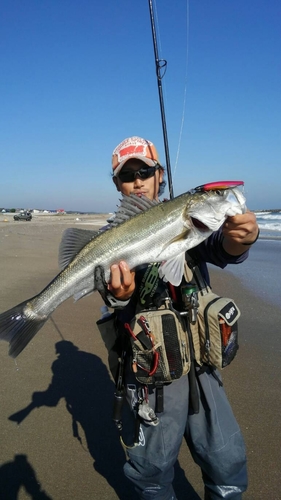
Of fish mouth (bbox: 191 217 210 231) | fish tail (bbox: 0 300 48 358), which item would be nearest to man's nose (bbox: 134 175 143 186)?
fish mouth (bbox: 191 217 210 231)

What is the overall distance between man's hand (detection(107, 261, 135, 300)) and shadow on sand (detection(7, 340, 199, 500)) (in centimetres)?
190

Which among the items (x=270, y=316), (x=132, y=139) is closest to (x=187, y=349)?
(x=132, y=139)

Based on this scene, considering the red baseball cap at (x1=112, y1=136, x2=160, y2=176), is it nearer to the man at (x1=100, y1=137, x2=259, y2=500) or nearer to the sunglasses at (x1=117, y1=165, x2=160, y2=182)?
the sunglasses at (x1=117, y1=165, x2=160, y2=182)

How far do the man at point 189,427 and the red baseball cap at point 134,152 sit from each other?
1.02 m

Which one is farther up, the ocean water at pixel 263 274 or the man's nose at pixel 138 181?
the man's nose at pixel 138 181

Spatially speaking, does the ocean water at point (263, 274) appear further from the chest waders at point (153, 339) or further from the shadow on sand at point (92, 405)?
the chest waders at point (153, 339)

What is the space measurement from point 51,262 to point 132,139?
10355 mm

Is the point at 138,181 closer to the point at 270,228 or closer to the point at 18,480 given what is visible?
the point at 18,480

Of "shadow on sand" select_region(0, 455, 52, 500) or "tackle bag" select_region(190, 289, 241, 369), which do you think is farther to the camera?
"shadow on sand" select_region(0, 455, 52, 500)

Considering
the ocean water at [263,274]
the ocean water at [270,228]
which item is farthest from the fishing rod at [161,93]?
the ocean water at [270,228]

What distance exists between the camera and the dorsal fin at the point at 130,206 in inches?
111

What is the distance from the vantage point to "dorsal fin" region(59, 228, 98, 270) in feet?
9.43

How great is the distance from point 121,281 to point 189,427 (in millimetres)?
1262

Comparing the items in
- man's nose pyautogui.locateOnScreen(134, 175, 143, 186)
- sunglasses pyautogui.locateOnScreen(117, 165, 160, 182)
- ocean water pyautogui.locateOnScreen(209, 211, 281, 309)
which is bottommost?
ocean water pyautogui.locateOnScreen(209, 211, 281, 309)
